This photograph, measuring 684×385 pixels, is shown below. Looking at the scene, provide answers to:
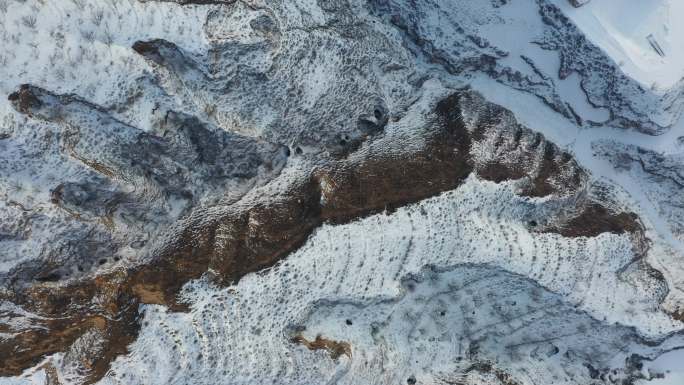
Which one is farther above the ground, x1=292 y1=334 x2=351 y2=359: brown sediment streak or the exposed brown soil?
the exposed brown soil

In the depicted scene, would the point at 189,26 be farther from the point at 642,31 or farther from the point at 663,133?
the point at 663,133

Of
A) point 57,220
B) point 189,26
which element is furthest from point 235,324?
point 189,26

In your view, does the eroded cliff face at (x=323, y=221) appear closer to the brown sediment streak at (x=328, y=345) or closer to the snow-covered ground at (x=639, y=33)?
the brown sediment streak at (x=328, y=345)

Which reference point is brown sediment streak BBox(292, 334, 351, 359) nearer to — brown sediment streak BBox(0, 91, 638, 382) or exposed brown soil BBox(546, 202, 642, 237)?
brown sediment streak BBox(0, 91, 638, 382)

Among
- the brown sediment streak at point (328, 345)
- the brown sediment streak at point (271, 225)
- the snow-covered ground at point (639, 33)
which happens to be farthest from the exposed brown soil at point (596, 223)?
the brown sediment streak at point (328, 345)

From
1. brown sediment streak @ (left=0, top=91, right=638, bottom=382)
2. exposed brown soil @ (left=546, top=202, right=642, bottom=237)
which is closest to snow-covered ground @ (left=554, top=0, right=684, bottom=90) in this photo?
brown sediment streak @ (left=0, top=91, right=638, bottom=382)
